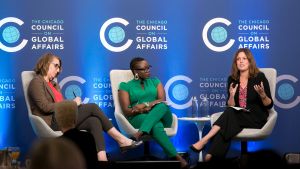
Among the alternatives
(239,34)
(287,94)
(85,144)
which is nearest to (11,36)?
(239,34)

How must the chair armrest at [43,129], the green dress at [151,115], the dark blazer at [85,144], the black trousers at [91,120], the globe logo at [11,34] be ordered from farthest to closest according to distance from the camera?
the globe logo at [11,34] → the green dress at [151,115] → the black trousers at [91,120] → the chair armrest at [43,129] → the dark blazer at [85,144]

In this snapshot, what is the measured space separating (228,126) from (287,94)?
54.6 inches

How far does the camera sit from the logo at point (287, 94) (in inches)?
269

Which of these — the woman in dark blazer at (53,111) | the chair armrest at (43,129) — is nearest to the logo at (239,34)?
the woman in dark blazer at (53,111)

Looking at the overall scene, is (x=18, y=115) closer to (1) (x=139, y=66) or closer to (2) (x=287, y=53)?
(1) (x=139, y=66)

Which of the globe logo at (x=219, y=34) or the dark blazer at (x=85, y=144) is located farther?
the globe logo at (x=219, y=34)

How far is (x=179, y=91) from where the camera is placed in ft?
22.4

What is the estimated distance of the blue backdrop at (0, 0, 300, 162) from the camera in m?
6.74

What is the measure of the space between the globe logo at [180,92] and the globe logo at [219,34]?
73cm

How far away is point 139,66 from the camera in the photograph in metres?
6.27

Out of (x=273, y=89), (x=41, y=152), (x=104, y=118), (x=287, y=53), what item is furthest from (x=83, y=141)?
(x=287, y=53)

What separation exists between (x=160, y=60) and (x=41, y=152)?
531 cm

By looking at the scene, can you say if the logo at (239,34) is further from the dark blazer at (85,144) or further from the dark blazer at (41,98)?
the dark blazer at (85,144)

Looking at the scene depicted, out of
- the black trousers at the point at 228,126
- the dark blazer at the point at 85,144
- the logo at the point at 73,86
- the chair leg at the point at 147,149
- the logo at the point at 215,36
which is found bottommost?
the chair leg at the point at 147,149
